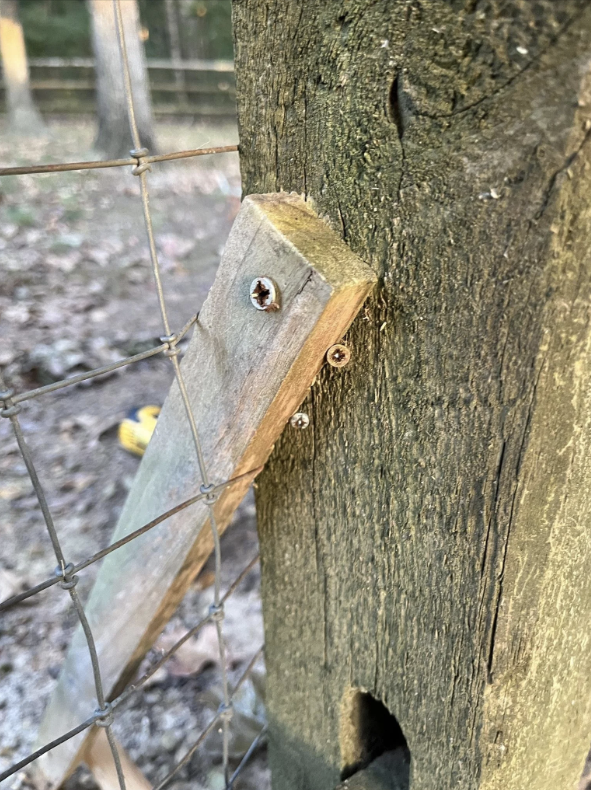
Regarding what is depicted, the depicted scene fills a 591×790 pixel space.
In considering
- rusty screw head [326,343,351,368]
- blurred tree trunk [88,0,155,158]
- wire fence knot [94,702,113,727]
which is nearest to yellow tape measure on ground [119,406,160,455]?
wire fence knot [94,702,113,727]

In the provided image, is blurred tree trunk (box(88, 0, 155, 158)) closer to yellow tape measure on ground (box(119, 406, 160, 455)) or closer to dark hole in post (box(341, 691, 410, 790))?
yellow tape measure on ground (box(119, 406, 160, 455))

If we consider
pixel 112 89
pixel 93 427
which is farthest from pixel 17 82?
pixel 93 427

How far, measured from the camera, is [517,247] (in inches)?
22.6

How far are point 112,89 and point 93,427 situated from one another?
6.11 metres

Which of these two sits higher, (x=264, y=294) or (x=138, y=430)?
(x=264, y=294)

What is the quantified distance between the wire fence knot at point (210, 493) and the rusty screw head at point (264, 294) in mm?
292

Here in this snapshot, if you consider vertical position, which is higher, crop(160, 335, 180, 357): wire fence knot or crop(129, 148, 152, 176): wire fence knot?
crop(129, 148, 152, 176): wire fence knot

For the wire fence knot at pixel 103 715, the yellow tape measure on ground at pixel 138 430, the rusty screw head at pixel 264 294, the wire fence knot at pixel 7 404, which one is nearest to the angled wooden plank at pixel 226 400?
the rusty screw head at pixel 264 294

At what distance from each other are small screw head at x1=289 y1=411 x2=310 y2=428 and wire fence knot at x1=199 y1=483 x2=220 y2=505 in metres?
0.15

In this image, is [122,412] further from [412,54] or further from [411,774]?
[412,54]

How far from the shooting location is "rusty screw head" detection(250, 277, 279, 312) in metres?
0.69

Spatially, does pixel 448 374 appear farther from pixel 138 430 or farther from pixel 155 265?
pixel 138 430

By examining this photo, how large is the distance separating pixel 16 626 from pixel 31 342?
6.71 ft

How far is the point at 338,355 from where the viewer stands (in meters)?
0.74
